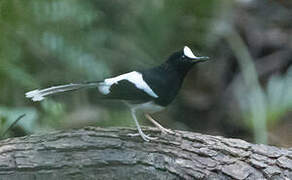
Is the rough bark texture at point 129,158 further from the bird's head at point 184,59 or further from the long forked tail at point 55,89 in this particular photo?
the bird's head at point 184,59

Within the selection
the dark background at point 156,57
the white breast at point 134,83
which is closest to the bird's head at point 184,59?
the white breast at point 134,83

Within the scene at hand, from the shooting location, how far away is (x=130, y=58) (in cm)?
659

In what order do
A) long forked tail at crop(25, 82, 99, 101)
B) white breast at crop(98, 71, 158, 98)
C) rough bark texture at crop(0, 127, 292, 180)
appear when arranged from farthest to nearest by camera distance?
long forked tail at crop(25, 82, 99, 101) < white breast at crop(98, 71, 158, 98) < rough bark texture at crop(0, 127, 292, 180)

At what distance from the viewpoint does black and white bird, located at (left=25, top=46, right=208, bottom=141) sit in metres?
3.37

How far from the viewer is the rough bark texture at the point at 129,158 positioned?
3.17 metres

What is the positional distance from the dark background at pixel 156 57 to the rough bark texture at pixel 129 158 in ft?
3.79

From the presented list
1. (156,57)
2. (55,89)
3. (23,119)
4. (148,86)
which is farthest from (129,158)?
(156,57)

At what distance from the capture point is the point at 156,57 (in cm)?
641

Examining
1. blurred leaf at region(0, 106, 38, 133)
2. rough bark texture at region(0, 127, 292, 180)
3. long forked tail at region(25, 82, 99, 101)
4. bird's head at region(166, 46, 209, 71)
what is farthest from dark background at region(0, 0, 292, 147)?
bird's head at region(166, 46, 209, 71)

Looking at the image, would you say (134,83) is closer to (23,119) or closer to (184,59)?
(184,59)

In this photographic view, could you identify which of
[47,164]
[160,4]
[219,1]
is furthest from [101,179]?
[219,1]

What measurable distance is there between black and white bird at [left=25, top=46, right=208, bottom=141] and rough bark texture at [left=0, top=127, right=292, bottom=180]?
0.50ft

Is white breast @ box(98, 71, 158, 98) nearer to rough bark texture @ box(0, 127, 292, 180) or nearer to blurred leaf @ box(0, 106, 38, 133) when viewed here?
rough bark texture @ box(0, 127, 292, 180)

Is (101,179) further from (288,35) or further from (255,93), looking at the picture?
(288,35)
